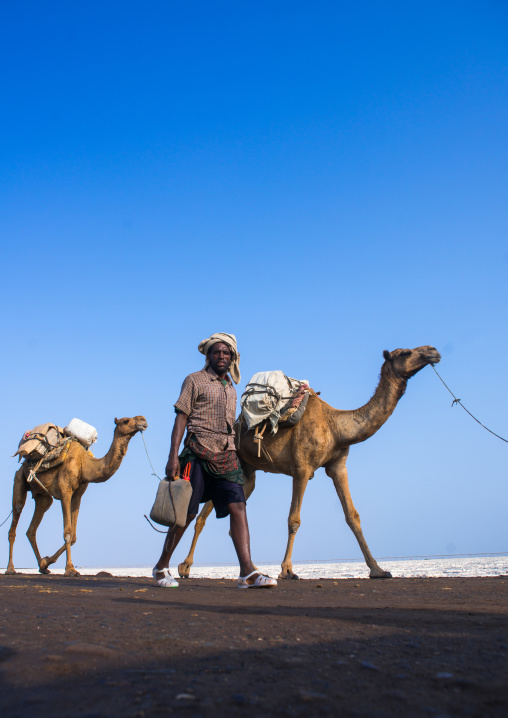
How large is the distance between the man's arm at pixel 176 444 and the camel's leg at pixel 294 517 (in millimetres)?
3508

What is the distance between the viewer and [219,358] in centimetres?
759

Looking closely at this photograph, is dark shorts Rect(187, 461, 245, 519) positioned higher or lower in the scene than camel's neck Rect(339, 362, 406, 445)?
lower

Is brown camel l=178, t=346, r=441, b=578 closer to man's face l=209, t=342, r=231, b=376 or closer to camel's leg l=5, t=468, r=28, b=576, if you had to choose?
man's face l=209, t=342, r=231, b=376

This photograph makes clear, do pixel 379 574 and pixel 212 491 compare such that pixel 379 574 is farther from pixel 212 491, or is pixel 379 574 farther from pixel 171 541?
pixel 171 541

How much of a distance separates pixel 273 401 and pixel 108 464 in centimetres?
620

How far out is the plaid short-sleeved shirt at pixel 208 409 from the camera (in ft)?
23.8

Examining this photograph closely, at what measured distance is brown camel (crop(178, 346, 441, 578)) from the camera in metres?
10.4

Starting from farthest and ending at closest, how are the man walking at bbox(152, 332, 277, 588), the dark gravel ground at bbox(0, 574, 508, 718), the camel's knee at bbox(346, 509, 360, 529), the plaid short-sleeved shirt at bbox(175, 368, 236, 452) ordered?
the camel's knee at bbox(346, 509, 360, 529) → the plaid short-sleeved shirt at bbox(175, 368, 236, 452) → the man walking at bbox(152, 332, 277, 588) → the dark gravel ground at bbox(0, 574, 508, 718)

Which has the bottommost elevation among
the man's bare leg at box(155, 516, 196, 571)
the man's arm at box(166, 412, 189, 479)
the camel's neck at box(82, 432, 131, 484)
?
the man's bare leg at box(155, 516, 196, 571)

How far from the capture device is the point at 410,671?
2447 millimetres

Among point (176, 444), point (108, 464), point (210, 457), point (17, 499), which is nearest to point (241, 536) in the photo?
point (210, 457)

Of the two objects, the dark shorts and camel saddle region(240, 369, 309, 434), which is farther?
camel saddle region(240, 369, 309, 434)

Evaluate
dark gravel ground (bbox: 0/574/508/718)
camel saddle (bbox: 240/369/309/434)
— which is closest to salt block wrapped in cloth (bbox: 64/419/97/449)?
camel saddle (bbox: 240/369/309/434)

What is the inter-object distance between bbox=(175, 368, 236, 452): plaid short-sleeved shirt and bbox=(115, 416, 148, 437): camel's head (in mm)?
7529
